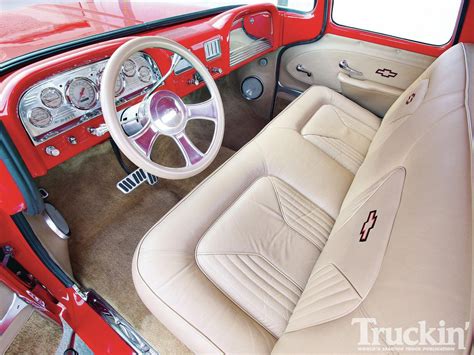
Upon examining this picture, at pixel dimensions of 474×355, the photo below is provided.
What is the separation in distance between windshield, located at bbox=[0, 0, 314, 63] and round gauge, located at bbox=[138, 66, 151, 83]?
0.29 meters

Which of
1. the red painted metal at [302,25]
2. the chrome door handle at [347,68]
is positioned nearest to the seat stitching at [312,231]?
the chrome door handle at [347,68]

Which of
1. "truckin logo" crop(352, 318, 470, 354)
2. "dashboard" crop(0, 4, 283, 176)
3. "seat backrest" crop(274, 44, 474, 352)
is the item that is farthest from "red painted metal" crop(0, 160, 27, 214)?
"truckin logo" crop(352, 318, 470, 354)

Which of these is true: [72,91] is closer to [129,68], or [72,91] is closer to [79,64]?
[79,64]

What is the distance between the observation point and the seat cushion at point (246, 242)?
0.84m

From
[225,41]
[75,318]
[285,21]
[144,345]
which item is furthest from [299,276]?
[285,21]

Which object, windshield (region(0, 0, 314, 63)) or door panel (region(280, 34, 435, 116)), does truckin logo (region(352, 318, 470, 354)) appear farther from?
door panel (region(280, 34, 435, 116))

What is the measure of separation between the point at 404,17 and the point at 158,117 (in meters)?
1.44

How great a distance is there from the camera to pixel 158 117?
1023mm

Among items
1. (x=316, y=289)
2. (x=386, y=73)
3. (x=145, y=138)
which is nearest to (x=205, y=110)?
(x=145, y=138)

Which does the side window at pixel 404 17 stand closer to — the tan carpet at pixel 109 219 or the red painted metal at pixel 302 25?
the red painted metal at pixel 302 25

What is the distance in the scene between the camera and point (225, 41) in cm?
161

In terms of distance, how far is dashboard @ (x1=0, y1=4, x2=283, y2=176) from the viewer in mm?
895

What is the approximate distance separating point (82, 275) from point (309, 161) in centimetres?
110

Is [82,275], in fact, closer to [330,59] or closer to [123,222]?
[123,222]
